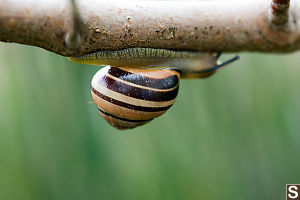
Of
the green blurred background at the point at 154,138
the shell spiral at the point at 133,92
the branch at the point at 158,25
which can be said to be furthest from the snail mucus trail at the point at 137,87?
the green blurred background at the point at 154,138

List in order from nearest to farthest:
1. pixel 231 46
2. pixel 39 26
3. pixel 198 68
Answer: pixel 39 26, pixel 231 46, pixel 198 68

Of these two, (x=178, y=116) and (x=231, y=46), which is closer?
(x=231, y=46)

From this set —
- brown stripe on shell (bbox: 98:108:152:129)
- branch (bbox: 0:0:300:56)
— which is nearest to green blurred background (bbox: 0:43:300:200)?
brown stripe on shell (bbox: 98:108:152:129)

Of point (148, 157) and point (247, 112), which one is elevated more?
point (247, 112)

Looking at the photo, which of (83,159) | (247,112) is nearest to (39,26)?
(83,159)

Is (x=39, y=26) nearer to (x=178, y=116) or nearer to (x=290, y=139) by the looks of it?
(x=178, y=116)

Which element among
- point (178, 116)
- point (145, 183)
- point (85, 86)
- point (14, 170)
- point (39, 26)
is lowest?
point (145, 183)

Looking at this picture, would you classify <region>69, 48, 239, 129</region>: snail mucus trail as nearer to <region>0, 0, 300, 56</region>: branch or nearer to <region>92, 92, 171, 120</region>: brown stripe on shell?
<region>92, 92, 171, 120</region>: brown stripe on shell

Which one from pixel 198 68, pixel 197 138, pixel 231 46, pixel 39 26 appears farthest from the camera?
pixel 197 138
